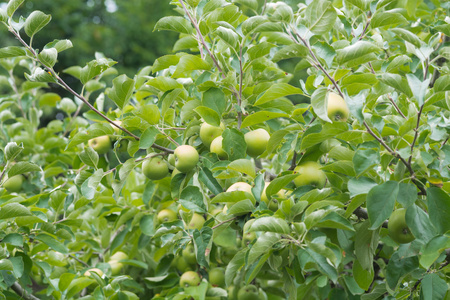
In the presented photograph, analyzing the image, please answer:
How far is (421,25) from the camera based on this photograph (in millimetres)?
2371

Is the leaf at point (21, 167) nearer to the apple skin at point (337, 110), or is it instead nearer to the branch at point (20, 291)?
the branch at point (20, 291)

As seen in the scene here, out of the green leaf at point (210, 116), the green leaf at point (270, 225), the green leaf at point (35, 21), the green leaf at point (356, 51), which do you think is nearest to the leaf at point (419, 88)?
the green leaf at point (356, 51)

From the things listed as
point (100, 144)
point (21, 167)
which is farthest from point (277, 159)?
point (21, 167)

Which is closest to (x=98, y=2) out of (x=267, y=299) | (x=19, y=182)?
(x=19, y=182)

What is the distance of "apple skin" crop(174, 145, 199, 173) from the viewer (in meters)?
1.35

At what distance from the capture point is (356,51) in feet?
3.72

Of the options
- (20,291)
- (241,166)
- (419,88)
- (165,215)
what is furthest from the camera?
(165,215)

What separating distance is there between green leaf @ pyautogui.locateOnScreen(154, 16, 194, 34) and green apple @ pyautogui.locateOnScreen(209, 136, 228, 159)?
0.38 m

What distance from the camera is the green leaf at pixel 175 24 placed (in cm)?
144

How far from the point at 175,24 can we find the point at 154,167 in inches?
17.7

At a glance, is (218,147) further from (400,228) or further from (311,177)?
(400,228)

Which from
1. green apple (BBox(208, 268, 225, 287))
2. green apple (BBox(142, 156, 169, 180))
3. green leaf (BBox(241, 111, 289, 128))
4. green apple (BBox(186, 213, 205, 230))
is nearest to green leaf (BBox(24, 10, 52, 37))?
green apple (BBox(142, 156, 169, 180))

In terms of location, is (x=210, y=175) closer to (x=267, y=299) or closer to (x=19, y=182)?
(x=267, y=299)

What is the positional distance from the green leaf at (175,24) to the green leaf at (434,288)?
Answer: 99 cm
